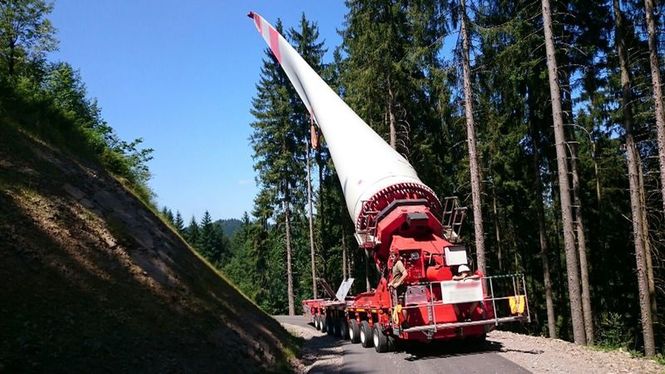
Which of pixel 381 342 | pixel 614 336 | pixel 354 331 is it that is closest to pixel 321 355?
pixel 381 342

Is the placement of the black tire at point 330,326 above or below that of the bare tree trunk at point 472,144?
below

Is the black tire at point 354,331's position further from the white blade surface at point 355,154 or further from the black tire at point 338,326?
the white blade surface at point 355,154

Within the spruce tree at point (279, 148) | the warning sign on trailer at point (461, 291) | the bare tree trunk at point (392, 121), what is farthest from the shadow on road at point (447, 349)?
the spruce tree at point (279, 148)

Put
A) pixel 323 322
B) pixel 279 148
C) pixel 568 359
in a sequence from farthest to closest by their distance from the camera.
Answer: pixel 279 148
pixel 323 322
pixel 568 359

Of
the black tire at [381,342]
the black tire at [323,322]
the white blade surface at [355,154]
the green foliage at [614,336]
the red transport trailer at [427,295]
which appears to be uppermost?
the white blade surface at [355,154]

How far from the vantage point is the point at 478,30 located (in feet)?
59.0

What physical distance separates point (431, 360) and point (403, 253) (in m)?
2.59

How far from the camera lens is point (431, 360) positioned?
11000 mm

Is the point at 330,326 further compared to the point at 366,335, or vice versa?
the point at 330,326

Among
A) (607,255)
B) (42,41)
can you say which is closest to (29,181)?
(42,41)

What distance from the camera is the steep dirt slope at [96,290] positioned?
664cm

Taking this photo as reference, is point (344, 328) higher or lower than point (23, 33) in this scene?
lower

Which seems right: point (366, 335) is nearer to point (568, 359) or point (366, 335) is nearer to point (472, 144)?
point (568, 359)

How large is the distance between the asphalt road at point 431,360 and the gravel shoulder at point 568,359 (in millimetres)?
306
